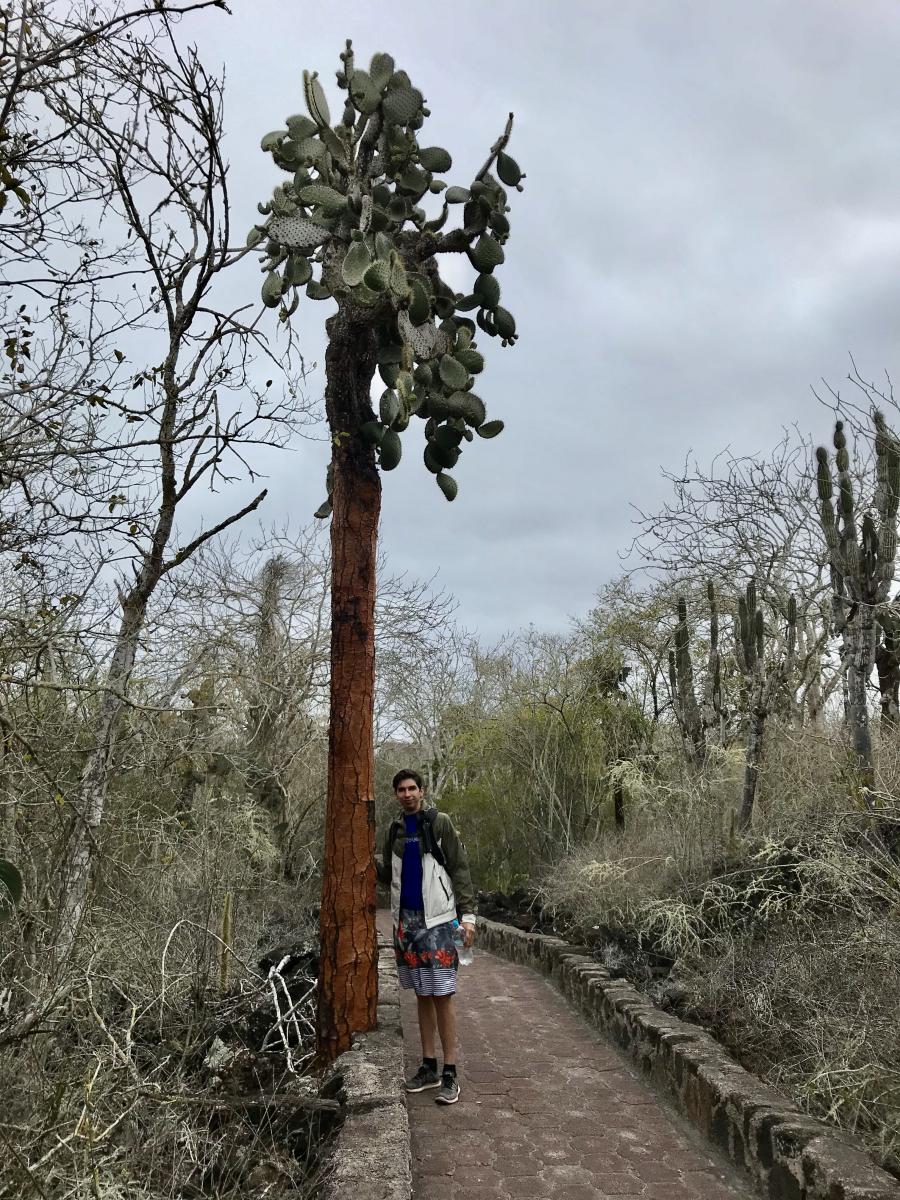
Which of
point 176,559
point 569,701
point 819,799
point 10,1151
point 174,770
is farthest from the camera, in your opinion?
point 569,701

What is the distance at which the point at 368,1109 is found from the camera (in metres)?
5.09

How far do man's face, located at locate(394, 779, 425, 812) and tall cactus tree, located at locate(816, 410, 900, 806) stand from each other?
5.51 metres

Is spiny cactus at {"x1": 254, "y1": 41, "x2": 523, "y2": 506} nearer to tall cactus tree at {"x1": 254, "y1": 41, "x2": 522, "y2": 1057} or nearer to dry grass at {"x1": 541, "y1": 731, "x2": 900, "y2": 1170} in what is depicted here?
tall cactus tree at {"x1": 254, "y1": 41, "x2": 522, "y2": 1057}

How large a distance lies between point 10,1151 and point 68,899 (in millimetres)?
2221

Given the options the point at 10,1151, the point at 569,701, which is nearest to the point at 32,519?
the point at 10,1151

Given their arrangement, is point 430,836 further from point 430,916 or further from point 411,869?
point 430,916

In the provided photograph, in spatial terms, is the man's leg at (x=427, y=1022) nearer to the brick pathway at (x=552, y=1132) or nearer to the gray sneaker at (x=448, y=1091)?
the gray sneaker at (x=448, y=1091)

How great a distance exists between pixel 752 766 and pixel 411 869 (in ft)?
18.6

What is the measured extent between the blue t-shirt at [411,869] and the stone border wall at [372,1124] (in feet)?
2.77

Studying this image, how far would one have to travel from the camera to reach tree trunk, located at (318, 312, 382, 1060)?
20.6 ft

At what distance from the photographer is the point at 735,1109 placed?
17.0 ft

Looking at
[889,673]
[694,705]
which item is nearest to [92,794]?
[694,705]

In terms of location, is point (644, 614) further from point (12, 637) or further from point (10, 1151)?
point (10, 1151)

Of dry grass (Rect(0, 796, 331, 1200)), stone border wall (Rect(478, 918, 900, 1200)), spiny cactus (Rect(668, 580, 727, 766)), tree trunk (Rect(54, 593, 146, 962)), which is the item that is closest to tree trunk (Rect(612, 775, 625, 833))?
spiny cactus (Rect(668, 580, 727, 766))
